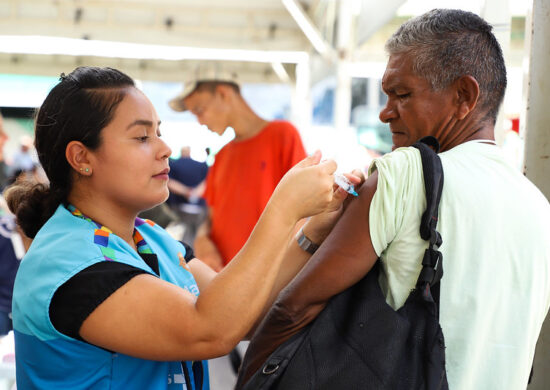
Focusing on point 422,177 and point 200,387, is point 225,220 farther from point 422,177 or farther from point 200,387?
point 422,177

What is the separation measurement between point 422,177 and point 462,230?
0.14 meters

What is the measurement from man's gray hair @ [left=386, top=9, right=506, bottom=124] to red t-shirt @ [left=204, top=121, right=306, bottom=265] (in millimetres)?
1995

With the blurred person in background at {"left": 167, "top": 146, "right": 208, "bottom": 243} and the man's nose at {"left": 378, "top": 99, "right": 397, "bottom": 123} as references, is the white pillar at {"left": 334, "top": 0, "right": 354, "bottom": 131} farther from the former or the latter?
the blurred person in background at {"left": 167, "top": 146, "right": 208, "bottom": 243}

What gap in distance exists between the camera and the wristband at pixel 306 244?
1406 millimetres

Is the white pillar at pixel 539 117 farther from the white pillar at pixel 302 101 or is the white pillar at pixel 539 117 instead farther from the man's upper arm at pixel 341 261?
the white pillar at pixel 302 101

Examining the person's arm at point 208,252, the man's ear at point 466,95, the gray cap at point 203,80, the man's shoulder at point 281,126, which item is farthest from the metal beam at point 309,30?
the man's ear at point 466,95

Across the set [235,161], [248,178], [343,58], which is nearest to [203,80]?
[235,161]

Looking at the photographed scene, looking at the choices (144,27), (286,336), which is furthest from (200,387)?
(144,27)

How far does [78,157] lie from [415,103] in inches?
32.0

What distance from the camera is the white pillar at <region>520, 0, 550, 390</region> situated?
1861 mm

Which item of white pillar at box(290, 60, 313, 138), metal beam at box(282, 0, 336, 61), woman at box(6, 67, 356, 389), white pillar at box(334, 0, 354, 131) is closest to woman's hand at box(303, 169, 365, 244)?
woman at box(6, 67, 356, 389)

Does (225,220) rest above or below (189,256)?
below

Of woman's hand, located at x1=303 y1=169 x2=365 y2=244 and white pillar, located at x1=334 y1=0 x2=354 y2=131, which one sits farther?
white pillar, located at x1=334 y1=0 x2=354 y2=131

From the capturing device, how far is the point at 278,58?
18.3 ft
